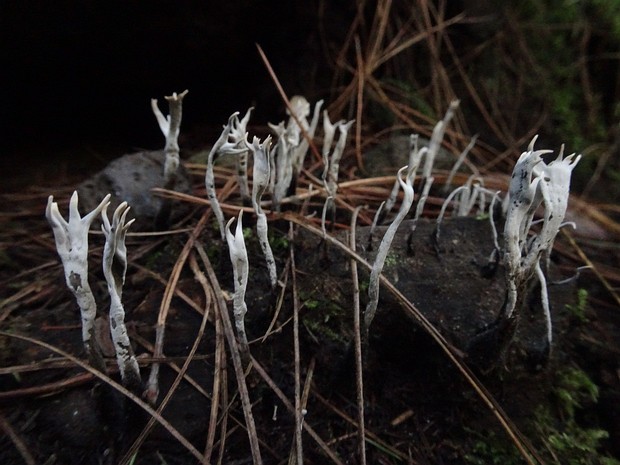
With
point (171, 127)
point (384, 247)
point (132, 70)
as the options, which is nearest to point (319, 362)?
point (384, 247)

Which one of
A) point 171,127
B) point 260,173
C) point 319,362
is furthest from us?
point 171,127

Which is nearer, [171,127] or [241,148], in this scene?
[241,148]

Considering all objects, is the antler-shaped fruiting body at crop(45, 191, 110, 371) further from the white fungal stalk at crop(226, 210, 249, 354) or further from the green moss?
the green moss

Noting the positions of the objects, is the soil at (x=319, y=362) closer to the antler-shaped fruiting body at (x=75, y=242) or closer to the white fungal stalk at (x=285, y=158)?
the white fungal stalk at (x=285, y=158)

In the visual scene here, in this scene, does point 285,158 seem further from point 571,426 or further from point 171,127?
point 571,426

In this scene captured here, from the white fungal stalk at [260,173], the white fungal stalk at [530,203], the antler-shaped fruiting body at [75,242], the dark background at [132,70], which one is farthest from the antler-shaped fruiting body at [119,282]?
the dark background at [132,70]

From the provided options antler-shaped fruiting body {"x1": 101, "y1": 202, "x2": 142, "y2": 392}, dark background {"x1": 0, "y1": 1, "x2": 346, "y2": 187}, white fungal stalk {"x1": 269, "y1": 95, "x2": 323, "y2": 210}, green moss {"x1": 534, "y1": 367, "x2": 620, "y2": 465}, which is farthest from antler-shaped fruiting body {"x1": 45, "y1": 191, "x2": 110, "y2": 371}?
dark background {"x1": 0, "y1": 1, "x2": 346, "y2": 187}
